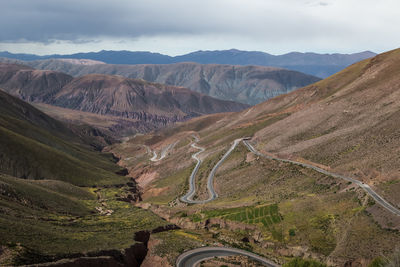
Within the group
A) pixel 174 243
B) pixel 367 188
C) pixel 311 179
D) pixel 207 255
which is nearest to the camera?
pixel 207 255

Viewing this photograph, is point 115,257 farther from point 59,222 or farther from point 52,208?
point 52,208

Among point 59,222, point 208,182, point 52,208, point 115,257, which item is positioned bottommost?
point 208,182

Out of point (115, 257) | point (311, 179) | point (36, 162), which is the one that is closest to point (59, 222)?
point (115, 257)

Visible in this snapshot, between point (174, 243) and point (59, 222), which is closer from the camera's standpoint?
point (174, 243)

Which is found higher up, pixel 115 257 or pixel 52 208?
pixel 115 257

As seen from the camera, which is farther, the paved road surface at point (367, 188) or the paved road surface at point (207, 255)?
the paved road surface at point (367, 188)

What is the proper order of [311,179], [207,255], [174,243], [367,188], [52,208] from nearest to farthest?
[207,255]
[174,243]
[367,188]
[52,208]
[311,179]

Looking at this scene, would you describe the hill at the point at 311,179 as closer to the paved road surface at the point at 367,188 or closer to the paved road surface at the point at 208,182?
the paved road surface at the point at 367,188

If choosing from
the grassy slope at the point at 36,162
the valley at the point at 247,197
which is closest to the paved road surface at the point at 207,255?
the valley at the point at 247,197
